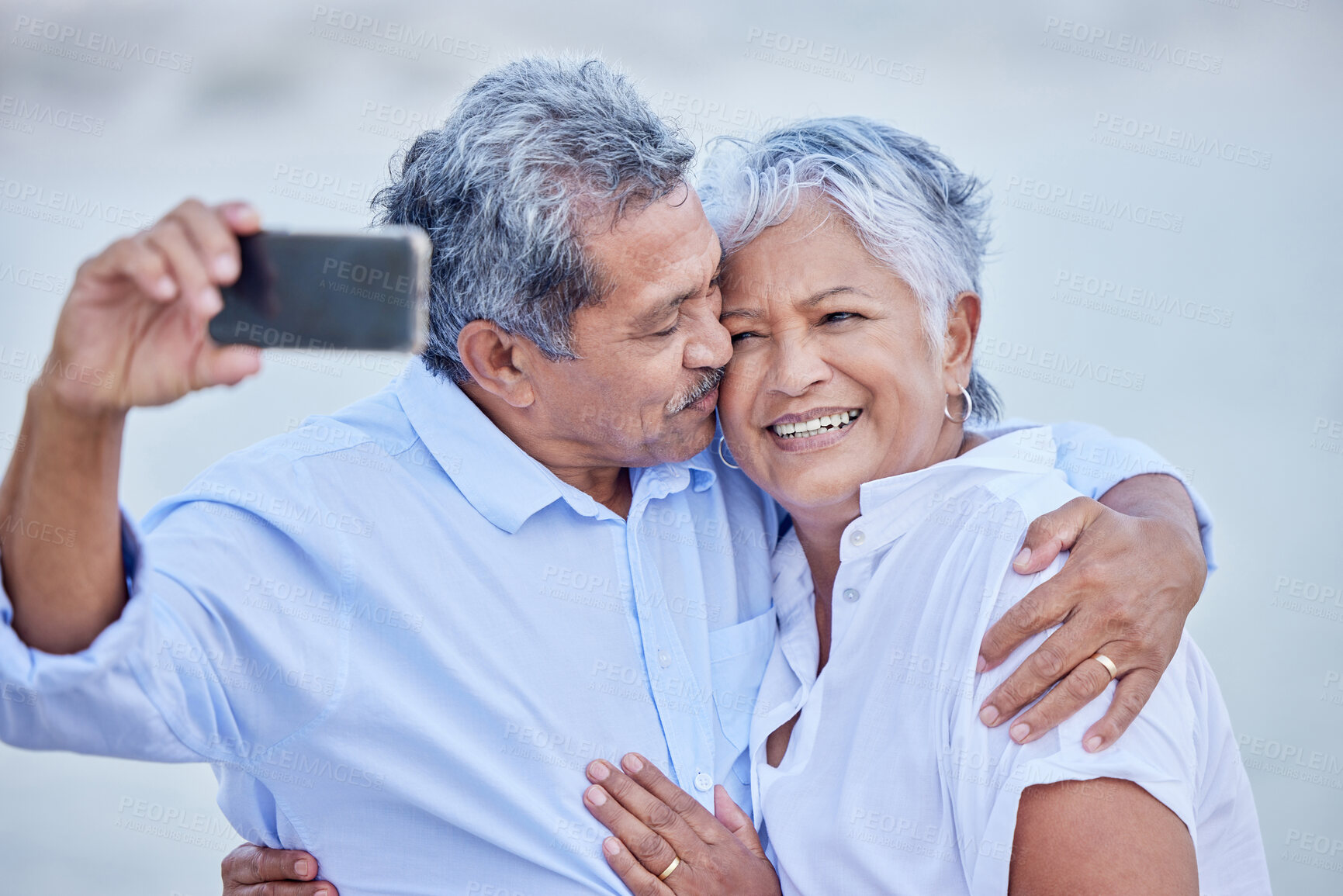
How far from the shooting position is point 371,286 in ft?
3.51

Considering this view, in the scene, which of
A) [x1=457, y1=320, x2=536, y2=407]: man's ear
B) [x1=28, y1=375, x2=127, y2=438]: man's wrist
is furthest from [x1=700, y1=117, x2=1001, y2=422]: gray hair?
[x1=28, y1=375, x2=127, y2=438]: man's wrist

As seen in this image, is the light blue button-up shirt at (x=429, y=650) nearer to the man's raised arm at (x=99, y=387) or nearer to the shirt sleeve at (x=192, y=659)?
the shirt sleeve at (x=192, y=659)

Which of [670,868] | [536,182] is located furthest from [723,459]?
[670,868]

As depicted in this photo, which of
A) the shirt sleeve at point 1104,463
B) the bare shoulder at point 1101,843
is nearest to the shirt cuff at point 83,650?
the bare shoulder at point 1101,843

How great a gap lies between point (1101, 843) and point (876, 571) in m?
0.57

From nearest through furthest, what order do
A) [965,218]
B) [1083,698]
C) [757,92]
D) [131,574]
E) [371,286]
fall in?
[371,286], [131,574], [1083,698], [965,218], [757,92]

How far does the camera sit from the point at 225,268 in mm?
1079

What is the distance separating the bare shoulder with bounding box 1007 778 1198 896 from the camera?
140cm

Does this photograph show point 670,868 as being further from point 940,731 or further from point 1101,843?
point 1101,843

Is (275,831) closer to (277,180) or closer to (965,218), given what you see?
(965,218)

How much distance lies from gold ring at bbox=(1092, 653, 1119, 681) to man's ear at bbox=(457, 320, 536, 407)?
3.33 feet

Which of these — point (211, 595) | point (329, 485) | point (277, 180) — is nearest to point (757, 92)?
point (277, 180)

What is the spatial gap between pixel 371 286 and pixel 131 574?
47cm

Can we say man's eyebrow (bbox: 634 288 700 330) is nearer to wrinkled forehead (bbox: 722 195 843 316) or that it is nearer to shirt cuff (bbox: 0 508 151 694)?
wrinkled forehead (bbox: 722 195 843 316)
